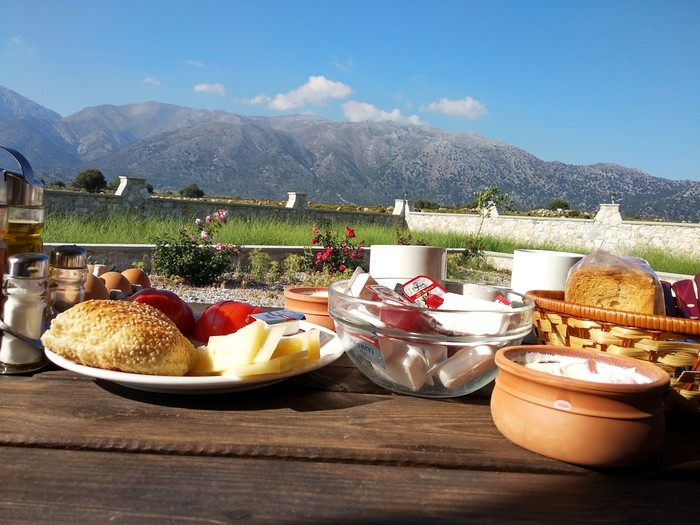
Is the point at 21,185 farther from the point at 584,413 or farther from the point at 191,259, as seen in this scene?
the point at 191,259

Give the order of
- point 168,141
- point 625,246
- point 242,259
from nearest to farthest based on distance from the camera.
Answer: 1. point 242,259
2. point 625,246
3. point 168,141

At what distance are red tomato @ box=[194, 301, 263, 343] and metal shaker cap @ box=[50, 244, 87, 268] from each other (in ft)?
0.95

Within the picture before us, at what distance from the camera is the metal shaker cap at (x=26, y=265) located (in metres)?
0.79

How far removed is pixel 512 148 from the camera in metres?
122

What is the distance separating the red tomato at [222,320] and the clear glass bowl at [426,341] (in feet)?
1.06

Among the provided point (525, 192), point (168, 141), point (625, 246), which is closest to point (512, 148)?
point (525, 192)

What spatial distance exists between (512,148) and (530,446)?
131149 millimetres

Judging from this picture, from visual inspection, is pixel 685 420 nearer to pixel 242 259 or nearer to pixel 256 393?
pixel 256 393

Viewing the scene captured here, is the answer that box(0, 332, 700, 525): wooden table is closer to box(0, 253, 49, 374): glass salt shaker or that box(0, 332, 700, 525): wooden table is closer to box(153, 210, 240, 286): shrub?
box(0, 253, 49, 374): glass salt shaker

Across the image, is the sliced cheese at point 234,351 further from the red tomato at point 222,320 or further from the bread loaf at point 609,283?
the bread loaf at point 609,283

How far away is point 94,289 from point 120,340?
1.37 ft

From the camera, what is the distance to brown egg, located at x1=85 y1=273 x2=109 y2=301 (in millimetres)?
1097

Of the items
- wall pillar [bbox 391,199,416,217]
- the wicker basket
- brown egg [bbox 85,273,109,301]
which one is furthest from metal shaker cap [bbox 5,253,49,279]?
wall pillar [bbox 391,199,416,217]

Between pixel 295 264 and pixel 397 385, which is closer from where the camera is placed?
pixel 397 385
